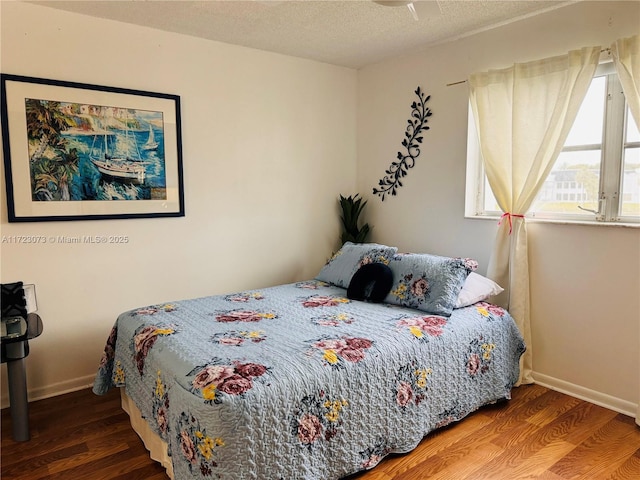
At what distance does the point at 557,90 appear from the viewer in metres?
2.76

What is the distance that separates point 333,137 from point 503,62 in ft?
5.11

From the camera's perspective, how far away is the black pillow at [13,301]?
248 centimetres

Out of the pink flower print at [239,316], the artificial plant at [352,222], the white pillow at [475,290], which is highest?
the artificial plant at [352,222]

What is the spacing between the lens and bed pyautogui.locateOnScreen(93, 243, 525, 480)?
170 centimetres

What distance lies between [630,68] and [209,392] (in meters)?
2.69

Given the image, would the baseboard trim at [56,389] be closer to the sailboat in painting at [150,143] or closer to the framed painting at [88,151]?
the framed painting at [88,151]

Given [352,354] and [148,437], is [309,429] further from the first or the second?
[148,437]

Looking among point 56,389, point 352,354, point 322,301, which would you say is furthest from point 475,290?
point 56,389

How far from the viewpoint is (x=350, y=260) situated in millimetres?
3314

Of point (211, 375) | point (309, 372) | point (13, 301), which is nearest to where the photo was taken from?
point (211, 375)

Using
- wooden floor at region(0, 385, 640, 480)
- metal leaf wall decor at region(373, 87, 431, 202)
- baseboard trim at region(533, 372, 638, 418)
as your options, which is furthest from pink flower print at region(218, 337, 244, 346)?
metal leaf wall decor at region(373, 87, 431, 202)

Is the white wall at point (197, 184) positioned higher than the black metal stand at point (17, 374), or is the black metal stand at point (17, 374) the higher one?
the white wall at point (197, 184)

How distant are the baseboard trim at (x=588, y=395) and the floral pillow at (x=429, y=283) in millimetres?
955

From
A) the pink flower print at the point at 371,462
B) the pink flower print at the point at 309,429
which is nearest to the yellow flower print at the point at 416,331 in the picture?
the pink flower print at the point at 371,462
